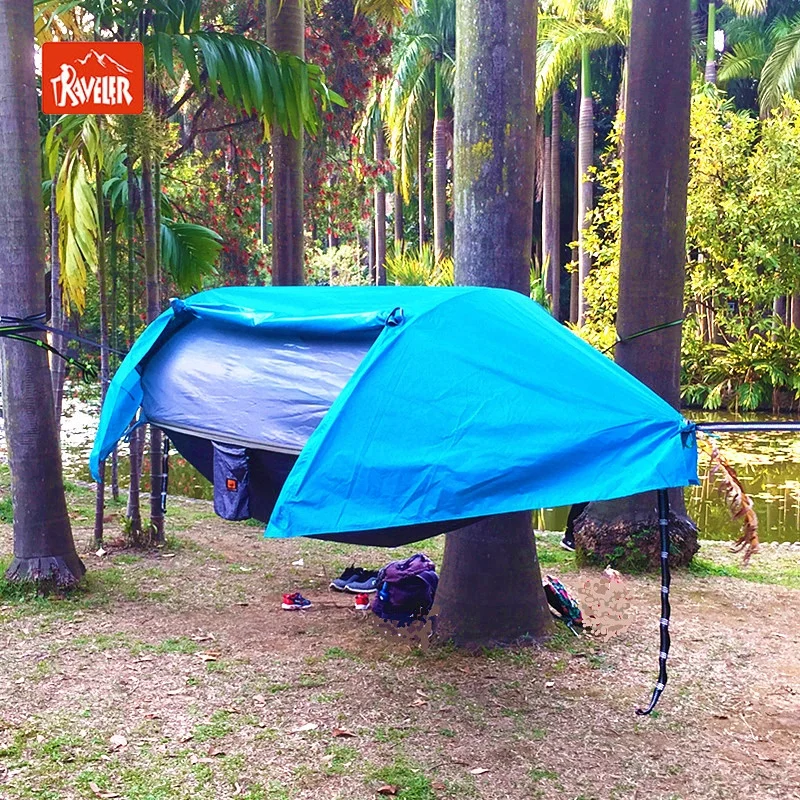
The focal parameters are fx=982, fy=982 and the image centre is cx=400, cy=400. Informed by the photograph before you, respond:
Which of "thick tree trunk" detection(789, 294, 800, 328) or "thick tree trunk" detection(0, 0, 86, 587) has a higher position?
"thick tree trunk" detection(0, 0, 86, 587)

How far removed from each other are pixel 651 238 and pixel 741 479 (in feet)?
19.5

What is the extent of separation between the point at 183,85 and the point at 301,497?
9928 millimetres

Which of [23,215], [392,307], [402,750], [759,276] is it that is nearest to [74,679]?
[402,750]

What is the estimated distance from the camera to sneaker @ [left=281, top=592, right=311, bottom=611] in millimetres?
5543

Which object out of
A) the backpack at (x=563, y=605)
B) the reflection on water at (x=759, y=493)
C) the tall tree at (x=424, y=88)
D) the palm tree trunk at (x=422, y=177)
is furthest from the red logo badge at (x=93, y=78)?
the palm tree trunk at (x=422, y=177)

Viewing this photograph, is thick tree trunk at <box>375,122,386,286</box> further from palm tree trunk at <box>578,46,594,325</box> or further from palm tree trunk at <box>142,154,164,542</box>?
palm tree trunk at <box>142,154,164,542</box>

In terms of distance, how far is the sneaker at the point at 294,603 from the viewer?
218 inches

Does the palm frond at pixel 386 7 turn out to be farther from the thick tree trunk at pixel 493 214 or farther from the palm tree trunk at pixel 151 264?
the thick tree trunk at pixel 493 214

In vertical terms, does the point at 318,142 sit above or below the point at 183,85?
below

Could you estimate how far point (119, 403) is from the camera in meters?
4.74

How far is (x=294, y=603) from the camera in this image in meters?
5.57

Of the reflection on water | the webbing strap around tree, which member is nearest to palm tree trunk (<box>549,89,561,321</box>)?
the reflection on water

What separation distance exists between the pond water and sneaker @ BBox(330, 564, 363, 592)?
3955mm

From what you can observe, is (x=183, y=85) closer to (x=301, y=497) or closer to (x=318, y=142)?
(x=318, y=142)
